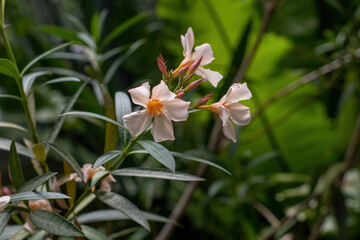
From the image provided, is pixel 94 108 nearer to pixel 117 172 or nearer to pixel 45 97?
pixel 117 172

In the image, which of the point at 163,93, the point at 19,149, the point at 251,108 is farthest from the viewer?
→ the point at 251,108

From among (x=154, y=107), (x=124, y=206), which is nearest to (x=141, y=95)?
(x=154, y=107)

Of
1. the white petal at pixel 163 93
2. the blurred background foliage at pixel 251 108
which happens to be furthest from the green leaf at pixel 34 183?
the blurred background foliage at pixel 251 108

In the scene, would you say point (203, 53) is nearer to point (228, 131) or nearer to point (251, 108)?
point (228, 131)

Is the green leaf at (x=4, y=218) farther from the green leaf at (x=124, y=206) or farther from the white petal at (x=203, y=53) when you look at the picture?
the white petal at (x=203, y=53)

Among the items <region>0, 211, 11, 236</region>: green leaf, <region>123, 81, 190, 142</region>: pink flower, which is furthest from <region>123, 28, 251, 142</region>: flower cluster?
<region>0, 211, 11, 236</region>: green leaf

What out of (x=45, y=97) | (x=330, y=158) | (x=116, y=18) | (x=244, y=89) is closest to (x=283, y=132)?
(x=330, y=158)

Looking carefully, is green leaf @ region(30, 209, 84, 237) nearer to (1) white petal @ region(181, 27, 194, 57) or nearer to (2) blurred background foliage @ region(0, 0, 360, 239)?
(1) white petal @ region(181, 27, 194, 57)
